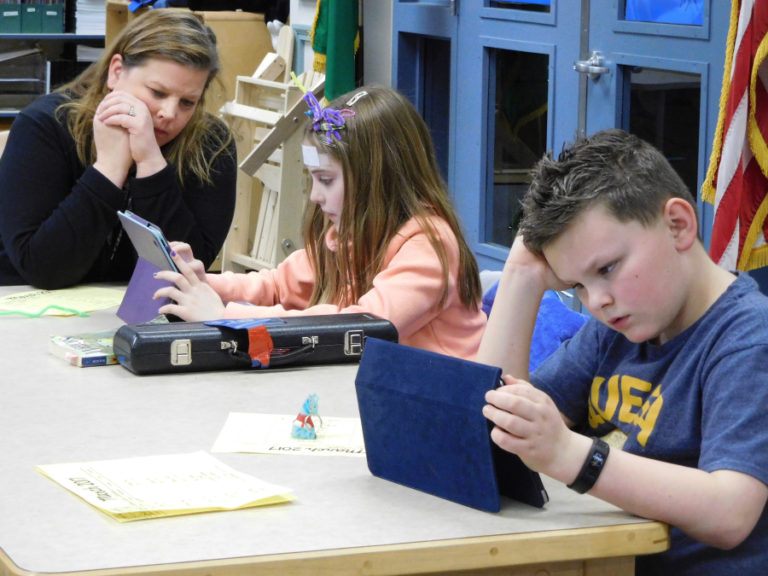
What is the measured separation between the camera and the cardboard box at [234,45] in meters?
5.09

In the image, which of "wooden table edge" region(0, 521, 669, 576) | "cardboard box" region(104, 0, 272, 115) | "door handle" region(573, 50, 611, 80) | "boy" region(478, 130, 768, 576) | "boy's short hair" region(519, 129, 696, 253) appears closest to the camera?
"wooden table edge" region(0, 521, 669, 576)

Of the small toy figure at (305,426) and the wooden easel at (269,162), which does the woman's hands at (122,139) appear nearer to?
the small toy figure at (305,426)

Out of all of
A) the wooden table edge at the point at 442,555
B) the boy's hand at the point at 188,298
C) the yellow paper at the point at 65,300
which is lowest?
the wooden table edge at the point at 442,555

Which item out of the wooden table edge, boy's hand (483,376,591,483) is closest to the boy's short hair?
boy's hand (483,376,591,483)

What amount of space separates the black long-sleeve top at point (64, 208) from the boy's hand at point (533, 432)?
55.3 inches

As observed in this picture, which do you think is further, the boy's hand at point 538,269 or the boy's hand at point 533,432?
the boy's hand at point 538,269

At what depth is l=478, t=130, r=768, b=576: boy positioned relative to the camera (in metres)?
1.17

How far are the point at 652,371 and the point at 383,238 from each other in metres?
0.85

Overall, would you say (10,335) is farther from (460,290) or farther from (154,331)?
(460,290)

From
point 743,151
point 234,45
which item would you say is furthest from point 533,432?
point 234,45

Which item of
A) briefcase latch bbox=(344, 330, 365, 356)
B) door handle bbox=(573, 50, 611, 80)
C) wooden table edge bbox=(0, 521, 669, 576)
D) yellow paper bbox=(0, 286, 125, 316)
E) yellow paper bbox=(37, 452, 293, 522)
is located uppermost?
door handle bbox=(573, 50, 611, 80)

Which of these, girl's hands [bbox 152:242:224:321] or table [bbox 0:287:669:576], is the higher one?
girl's hands [bbox 152:242:224:321]

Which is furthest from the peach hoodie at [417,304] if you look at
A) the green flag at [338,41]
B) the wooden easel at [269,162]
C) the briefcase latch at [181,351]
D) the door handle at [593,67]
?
the wooden easel at [269,162]

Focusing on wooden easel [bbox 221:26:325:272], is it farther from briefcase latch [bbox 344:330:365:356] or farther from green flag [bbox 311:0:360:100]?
briefcase latch [bbox 344:330:365:356]
